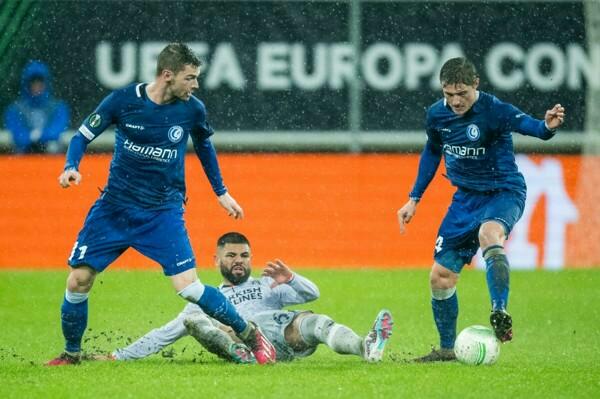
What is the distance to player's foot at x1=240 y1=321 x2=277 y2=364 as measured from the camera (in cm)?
942

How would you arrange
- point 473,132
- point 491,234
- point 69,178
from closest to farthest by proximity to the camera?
1. point 69,178
2. point 491,234
3. point 473,132

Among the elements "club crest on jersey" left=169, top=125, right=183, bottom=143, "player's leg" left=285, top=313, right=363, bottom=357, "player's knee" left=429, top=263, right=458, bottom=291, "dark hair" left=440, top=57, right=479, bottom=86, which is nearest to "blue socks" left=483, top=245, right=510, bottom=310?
"player's knee" left=429, top=263, right=458, bottom=291

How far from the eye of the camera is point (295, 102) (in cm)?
1945

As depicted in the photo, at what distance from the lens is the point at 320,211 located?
55.6ft

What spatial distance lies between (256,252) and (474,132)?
717 cm

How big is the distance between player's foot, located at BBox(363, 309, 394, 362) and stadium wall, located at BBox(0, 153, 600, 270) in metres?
7.33

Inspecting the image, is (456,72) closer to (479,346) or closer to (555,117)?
(555,117)

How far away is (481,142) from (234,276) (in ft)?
6.39

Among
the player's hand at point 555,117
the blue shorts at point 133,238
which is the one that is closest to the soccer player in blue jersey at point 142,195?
the blue shorts at point 133,238

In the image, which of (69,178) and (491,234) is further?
(491,234)

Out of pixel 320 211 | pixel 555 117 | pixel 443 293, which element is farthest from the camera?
pixel 320 211

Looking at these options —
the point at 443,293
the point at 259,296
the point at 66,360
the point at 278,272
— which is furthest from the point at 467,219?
the point at 66,360

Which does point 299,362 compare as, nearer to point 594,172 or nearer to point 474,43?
point 594,172

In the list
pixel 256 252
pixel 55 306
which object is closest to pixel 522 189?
pixel 55 306
